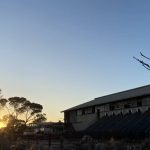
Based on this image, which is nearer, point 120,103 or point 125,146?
point 125,146

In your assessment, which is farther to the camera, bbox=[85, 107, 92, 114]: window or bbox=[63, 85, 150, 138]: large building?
bbox=[85, 107, 92, 114]: window

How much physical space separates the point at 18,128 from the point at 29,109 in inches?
996

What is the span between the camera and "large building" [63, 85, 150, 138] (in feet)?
154

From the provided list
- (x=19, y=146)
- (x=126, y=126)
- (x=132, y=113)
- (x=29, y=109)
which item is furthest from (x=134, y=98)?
(x=29, y=109)

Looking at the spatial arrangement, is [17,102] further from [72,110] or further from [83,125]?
[83,125]

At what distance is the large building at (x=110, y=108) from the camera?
46.8 m

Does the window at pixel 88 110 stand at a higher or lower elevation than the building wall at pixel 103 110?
higher

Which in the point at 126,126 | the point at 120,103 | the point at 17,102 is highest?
the point at 17,102

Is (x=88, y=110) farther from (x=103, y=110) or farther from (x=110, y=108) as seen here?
(x=110, y=108)

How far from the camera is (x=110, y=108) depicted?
53.8 metres

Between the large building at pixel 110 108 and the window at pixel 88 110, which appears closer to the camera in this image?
the large building at pixel 110 108

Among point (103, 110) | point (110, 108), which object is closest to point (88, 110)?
point (103, 110)

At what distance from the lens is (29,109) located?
89.2m

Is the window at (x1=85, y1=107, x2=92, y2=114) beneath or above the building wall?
above
